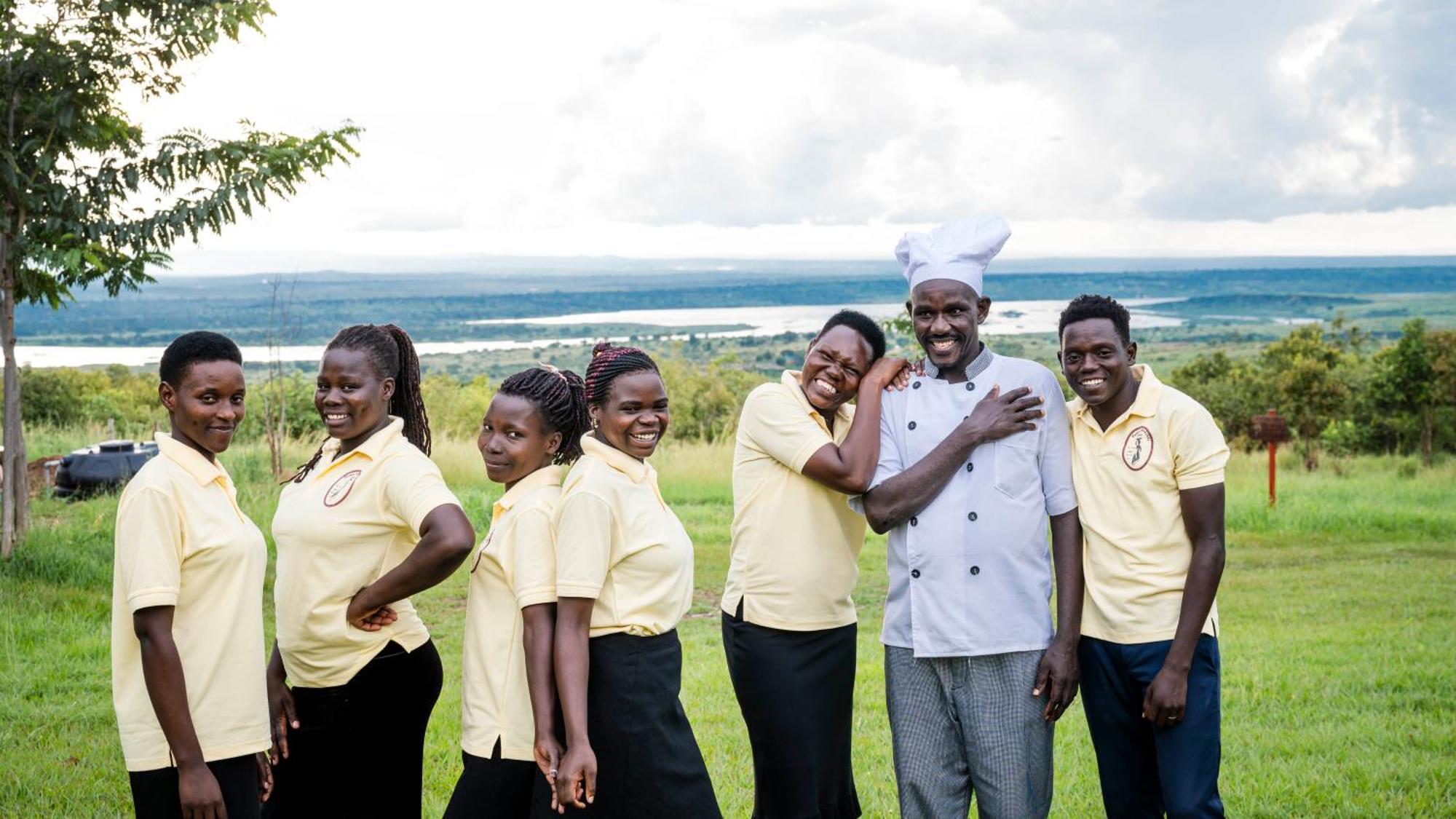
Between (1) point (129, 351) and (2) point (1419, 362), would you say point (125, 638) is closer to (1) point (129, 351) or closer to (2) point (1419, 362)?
(2) point (1419, 362)

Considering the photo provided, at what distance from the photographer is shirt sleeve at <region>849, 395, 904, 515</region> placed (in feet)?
12.0

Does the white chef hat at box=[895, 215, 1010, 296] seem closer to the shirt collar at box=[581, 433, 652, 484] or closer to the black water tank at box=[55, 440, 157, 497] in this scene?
the shirt collar at box=[581, 433, 652, 484]

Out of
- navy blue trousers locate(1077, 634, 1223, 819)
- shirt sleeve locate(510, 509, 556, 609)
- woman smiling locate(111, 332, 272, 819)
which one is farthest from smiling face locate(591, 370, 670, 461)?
navy blue trousers locate(1077, 634, 1223, 819)

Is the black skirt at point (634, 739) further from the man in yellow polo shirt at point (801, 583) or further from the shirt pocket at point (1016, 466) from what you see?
the shirt pocket at point (1016, 466)

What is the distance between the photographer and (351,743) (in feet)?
11.4

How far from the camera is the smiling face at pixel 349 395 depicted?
3463 mm

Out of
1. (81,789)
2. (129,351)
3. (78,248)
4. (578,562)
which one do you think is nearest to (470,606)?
(578,562)

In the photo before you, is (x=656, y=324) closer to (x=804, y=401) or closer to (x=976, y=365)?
(x=804, y=401)

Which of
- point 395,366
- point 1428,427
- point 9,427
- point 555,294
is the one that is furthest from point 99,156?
point 555,294

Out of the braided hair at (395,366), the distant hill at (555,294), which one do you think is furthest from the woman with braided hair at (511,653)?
the distant hill at (555,294)

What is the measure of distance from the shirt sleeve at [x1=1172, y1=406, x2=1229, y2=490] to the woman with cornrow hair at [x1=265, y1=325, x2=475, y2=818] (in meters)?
1.89

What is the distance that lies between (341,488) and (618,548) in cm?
75

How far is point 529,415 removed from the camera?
3.48 metres

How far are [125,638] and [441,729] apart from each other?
360cm
